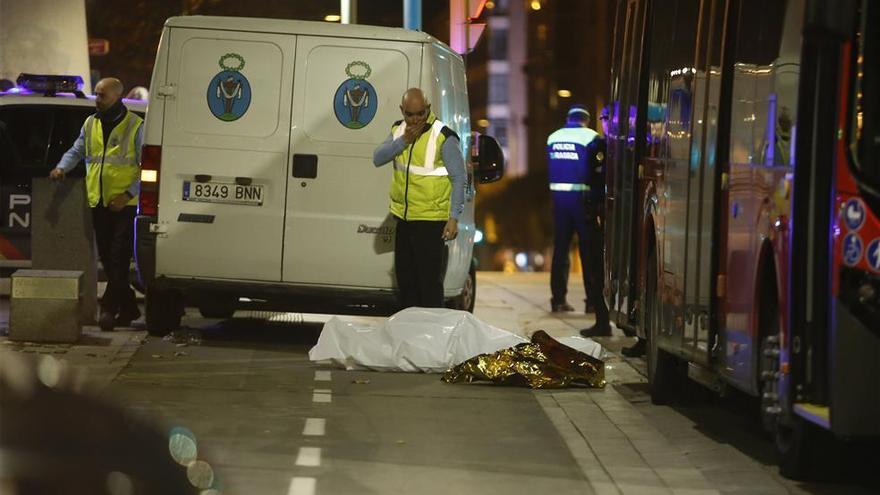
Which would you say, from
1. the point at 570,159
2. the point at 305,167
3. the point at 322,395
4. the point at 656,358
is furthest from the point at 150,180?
the point at 570,159

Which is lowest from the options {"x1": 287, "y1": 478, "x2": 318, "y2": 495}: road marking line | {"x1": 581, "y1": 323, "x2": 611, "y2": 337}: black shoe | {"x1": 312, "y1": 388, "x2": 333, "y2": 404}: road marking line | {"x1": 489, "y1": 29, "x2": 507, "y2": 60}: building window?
{"x1": 581, "y1": 323, "x2": 611, "y2": 337}: black shoe

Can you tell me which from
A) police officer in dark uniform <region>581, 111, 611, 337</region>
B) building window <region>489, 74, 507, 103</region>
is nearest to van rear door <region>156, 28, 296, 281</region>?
police officer in dark uniform <region>581, 111, 611, 337</region>

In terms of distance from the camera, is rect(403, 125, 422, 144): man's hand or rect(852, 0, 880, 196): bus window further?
rect(403, 125, 422, 144): man's hand

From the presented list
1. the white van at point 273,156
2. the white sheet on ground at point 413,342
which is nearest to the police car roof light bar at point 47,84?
the white van at point 273,156

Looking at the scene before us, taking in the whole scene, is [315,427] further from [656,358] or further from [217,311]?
[217,311]

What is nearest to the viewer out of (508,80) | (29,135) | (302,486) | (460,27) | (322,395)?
(302,486)

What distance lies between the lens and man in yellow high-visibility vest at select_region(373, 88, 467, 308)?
12.3 meters

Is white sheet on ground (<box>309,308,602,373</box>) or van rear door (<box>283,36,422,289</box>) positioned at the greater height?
van rear door (<box>283,36,422,289</box>)

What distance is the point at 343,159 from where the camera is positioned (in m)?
12.7

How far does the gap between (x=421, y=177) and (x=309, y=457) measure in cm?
451

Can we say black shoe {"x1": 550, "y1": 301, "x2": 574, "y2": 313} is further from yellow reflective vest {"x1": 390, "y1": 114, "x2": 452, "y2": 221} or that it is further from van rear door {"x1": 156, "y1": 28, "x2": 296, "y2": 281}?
van rear door {"x1": 156, "y1": 28, "x2": 296, "y2": 281}

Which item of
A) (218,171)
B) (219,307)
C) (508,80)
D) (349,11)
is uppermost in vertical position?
(508,80)

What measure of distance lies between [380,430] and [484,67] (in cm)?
12760

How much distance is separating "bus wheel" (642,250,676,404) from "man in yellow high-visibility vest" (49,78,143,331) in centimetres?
453
